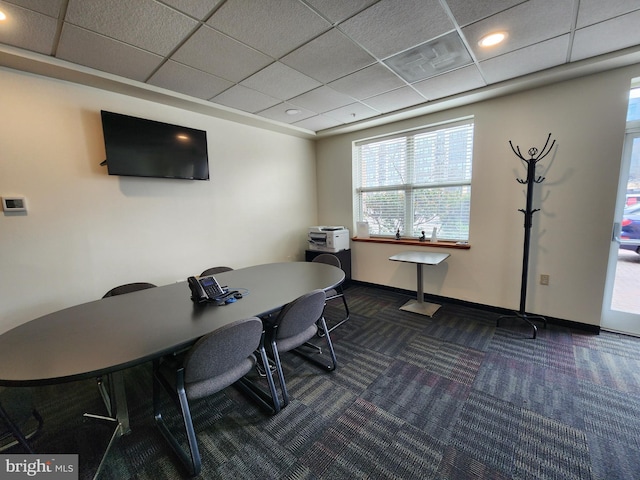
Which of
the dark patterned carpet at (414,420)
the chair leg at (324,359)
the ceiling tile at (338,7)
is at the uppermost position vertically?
the ceiling tile at (338,7)

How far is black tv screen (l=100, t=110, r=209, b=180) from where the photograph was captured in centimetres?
253

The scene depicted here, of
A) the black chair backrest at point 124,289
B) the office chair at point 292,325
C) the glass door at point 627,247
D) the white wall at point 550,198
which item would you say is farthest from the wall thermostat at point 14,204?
the glass door at point 627,247

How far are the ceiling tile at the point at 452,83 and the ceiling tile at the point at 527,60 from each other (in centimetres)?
9

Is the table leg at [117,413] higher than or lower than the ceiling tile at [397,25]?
lower

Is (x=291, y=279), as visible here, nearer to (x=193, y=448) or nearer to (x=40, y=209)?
(x=193, y=448)

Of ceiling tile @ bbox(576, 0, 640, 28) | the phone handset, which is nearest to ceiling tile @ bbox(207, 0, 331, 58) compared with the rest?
ceiling tile @ bbox(576, 0, 640, 28)

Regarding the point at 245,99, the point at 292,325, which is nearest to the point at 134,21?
the point at 245,99

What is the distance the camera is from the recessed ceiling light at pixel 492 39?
6.47ft

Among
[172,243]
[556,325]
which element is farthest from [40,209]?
[556,325]

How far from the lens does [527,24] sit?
1.86 meters

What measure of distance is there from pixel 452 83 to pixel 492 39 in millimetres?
743

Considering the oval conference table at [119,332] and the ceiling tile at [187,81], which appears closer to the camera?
the oval conference table at [119,332]

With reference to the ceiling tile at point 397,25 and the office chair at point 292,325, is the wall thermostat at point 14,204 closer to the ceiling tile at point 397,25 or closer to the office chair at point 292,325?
the office chair at point 292,325

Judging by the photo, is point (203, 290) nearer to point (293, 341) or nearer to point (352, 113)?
point (293, 341)
